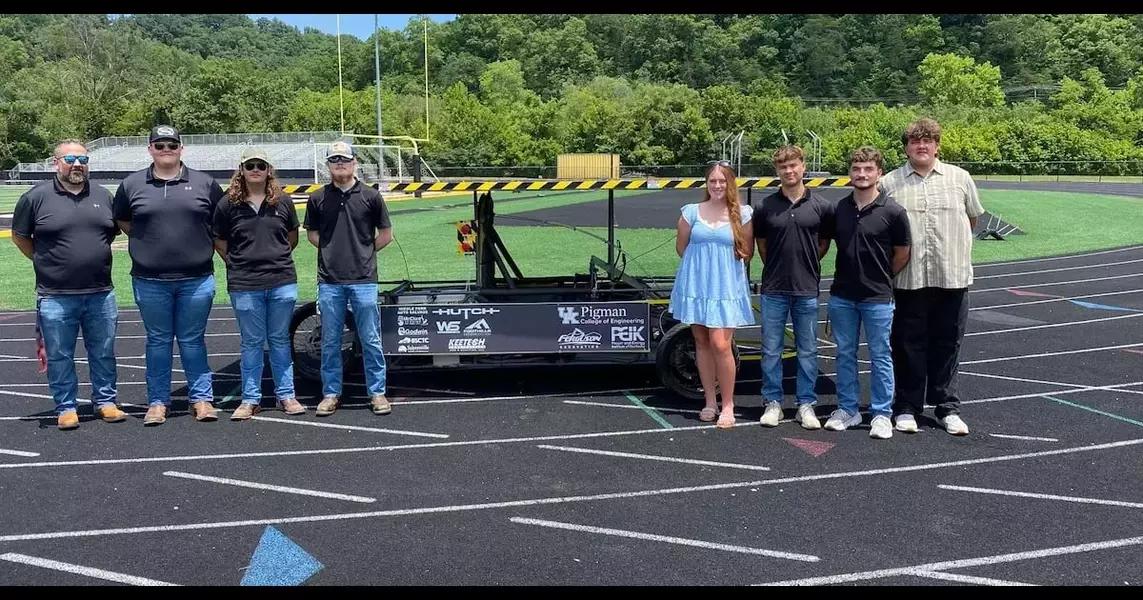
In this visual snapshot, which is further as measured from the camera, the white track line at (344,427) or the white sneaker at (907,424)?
the white track line at (344,427)

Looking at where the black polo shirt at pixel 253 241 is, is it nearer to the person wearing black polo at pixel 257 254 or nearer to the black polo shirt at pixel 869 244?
the person wearing black polo at pixel 257 254

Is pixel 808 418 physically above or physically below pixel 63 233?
below

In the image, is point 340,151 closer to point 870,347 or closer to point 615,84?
point 870,347

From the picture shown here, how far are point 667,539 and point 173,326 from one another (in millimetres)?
3509

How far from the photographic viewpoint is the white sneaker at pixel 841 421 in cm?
561

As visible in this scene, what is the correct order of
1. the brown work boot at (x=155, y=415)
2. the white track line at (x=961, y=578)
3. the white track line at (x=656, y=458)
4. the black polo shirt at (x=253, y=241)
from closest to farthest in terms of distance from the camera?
the white track line at (x=961, y=578) < the white track line at (x=656, y=458) < the black polo shirt at (x=253, y=241) < the brown work boot at (x=155, y=415)

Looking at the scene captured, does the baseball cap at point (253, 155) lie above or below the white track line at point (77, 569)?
above

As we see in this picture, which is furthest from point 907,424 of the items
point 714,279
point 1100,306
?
point 1100,306

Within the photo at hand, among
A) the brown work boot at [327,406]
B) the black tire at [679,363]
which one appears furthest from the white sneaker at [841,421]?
the brown work boot at [327,406]

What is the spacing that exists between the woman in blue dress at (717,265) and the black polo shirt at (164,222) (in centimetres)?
288

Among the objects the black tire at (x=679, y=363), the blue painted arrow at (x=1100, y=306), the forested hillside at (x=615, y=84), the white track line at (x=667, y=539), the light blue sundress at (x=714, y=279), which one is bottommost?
the white track line at (x=667, y=539)

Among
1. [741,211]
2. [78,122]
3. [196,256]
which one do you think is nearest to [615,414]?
[741,211]

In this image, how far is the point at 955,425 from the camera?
5.53 m

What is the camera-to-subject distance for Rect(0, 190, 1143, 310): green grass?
12812 millimetres
